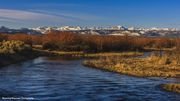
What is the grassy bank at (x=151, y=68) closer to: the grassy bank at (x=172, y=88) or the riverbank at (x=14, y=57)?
the grassy bank at (x=172, y=88)

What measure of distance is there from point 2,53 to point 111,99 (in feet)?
115

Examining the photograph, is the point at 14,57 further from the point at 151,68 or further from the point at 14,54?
the point at 151,68

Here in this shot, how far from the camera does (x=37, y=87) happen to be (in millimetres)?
30719

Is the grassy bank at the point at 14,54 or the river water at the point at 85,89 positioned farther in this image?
the grassy bank at the point at 14,54

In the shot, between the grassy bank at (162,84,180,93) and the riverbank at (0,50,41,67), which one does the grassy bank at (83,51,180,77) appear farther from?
the riverbank at (0,50,41,67)

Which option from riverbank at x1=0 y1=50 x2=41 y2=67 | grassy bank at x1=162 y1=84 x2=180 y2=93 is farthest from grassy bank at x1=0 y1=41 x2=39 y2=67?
grassy bank at x1=162 y1=84 x2=180 y2=93

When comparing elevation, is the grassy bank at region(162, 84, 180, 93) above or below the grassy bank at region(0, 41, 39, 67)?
below

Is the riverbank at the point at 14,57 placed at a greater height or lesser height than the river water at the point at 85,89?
greater

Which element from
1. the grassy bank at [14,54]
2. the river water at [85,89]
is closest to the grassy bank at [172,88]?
the river water at [85,89]

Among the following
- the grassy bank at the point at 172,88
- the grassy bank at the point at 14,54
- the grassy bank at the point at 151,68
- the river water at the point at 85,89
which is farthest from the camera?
the grassy bank at the point at 14,54

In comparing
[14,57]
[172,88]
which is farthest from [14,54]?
[172,88]

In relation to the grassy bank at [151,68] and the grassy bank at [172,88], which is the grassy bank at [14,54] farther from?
the grassy bank at [172,88]

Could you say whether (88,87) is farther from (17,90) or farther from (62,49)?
(62,49)

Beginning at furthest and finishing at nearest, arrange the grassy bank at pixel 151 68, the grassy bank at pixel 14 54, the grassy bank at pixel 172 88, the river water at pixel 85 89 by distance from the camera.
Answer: the grassy bank at pixel 14 54
the grassy bank at pixel 151 68
the grassy bank at pixel 172 88
the river water at pixel 85 89
